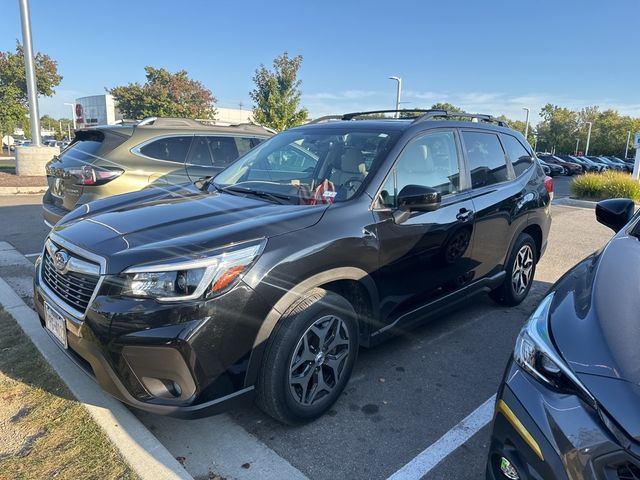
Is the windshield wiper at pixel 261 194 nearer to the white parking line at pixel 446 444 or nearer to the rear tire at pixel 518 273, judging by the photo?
the white parking line at pixel 446 444

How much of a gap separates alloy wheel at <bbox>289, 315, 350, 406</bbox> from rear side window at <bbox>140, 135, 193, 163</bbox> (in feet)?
12.9

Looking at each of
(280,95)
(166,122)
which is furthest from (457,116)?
(280,95)

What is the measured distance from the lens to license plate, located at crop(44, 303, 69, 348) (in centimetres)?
250

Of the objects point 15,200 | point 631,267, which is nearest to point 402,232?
point 631,267

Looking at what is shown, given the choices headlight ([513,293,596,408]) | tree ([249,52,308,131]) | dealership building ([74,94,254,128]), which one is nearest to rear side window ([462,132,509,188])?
headlight ([513,293,596,408])

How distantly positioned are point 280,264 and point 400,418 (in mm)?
1289

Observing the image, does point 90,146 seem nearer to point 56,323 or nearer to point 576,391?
point 56,323

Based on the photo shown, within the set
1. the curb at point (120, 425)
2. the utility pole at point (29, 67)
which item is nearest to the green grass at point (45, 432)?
the curb at point (120, 425)

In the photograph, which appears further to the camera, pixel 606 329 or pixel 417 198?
pixel 417 198

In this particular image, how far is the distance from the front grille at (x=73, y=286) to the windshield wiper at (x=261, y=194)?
3.96 ft

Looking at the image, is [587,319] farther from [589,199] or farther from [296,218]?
[589,199]

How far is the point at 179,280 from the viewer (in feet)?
7.17

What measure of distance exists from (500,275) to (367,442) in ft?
7.75

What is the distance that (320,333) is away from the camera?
2664 mm
